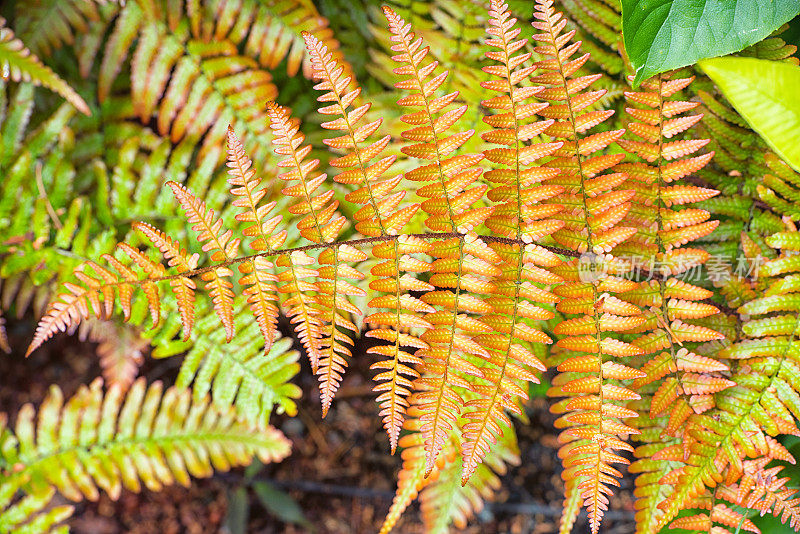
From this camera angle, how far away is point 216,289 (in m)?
1.27

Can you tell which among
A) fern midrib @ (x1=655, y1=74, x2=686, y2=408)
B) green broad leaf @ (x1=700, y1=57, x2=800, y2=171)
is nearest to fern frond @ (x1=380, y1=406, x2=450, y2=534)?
fern midrib @ (x1=655, y1=74, x2=686, y2=408)

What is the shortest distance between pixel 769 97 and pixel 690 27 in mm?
286

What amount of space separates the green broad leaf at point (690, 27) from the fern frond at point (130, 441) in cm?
177

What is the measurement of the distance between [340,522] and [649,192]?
7.17 feet

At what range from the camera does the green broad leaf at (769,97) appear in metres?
1.08

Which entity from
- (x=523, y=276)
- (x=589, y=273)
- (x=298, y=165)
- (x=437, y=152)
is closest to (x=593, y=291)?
(x=589, y=273)

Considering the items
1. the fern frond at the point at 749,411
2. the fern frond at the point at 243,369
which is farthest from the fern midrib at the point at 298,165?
the fern frond at the point at 749,411

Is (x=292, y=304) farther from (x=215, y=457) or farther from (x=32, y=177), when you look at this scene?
(x=32, y=177)

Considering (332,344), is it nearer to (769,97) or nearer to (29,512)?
(769,97)

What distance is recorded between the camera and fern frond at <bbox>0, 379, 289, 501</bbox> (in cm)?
207

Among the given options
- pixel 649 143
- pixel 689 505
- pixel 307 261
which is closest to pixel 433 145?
pixel 307 261

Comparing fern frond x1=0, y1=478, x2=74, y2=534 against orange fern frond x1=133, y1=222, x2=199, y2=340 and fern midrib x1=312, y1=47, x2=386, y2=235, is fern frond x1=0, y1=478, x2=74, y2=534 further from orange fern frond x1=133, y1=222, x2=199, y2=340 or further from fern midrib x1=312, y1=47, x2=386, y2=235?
fern midrib x1=312, y1=47, x2=386, y2=235

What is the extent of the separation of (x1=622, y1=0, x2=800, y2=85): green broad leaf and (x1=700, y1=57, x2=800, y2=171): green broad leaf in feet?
0.55

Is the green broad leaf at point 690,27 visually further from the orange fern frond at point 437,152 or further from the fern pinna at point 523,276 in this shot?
the orange fern frond at point 437,152
